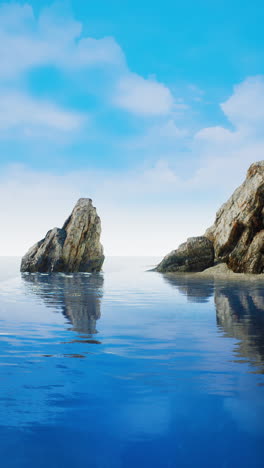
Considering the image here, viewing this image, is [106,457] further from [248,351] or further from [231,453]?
[248,351]

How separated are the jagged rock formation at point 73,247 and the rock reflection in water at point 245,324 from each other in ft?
95.5

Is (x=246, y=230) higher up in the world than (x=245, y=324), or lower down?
higher up

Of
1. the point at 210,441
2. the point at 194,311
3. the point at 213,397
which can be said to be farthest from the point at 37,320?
the point at 210,441

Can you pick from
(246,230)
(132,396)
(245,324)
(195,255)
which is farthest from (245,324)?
(195,255)

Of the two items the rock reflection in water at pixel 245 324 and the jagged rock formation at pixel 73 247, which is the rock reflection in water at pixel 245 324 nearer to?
the rock reflection in water at pixel 245 324

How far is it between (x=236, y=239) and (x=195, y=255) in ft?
15.4

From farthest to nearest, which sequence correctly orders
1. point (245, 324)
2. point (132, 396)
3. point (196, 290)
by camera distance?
1. point (196, 290)
2. point (245, 324)
3. point (132, 396)

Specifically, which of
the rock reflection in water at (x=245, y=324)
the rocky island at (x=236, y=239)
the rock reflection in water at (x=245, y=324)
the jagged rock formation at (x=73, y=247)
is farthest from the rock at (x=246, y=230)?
the rock reflection in water at (x=245, y=324)

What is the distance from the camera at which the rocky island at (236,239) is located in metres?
29.8

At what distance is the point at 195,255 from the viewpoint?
34594 millimetres

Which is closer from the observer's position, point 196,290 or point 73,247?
point 196,290

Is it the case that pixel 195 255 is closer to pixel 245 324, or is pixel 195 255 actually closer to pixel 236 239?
pixel 236 239

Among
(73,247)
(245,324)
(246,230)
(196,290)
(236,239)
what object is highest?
(246,230)

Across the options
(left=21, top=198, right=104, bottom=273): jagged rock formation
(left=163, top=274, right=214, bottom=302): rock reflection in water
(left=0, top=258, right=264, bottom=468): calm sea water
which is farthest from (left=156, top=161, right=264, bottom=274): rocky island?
(left=0, top=258, right=264, bottom=468): calm sea water
